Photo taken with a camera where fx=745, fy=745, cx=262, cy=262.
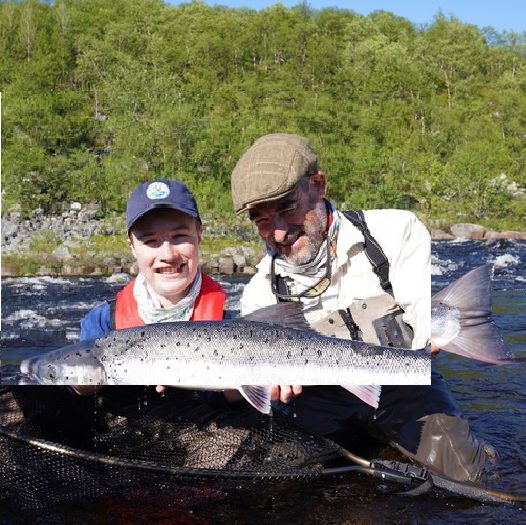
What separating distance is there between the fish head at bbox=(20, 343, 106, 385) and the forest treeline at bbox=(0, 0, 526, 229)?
20.1 m

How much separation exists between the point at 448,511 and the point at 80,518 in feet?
6.64

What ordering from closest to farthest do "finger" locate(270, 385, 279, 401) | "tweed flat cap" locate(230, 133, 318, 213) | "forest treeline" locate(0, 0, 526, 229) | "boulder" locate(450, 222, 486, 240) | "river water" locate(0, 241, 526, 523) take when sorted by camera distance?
1. "finger" locate(270, 385, 279, 401)
2. "tweed flat cap" locate(230, 133, 318, 213)
3. "river water" locate(0, 241, 526, 523)
4. "boulder" locate(450, 222, 486, 240)
5. "forest treeline" locate(0, 0, 526, 229)

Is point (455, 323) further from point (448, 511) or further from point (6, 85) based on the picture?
point (6, 85)

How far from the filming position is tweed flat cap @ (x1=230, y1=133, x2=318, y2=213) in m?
3.60

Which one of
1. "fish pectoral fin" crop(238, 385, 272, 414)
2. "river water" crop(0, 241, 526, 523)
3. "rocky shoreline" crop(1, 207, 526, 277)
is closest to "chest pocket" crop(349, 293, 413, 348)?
"fish pectoral fin" crop(238, 385, 272, 414)

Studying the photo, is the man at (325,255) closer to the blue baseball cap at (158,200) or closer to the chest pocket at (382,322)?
the chest pocket at (382,322)

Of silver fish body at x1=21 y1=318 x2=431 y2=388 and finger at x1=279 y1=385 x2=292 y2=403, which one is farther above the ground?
silver fish body at x1=21 y1=318 x2=431 y2=388

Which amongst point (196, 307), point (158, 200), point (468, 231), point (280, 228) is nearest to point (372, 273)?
point (280, 228)

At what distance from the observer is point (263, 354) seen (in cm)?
321

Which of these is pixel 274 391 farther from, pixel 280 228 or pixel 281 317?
pixel 280 228

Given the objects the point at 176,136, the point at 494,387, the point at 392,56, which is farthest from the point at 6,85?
the point at 494,387

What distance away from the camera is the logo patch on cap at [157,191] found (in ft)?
12.0

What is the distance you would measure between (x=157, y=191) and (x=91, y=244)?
2246 cm

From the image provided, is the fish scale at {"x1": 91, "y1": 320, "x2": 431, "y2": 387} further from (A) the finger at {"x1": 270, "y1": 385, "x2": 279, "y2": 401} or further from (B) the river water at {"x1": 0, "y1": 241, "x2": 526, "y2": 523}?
(B) the river water at {"x1": 0, "y1": 241, "x2": 526, "y2": 523}
